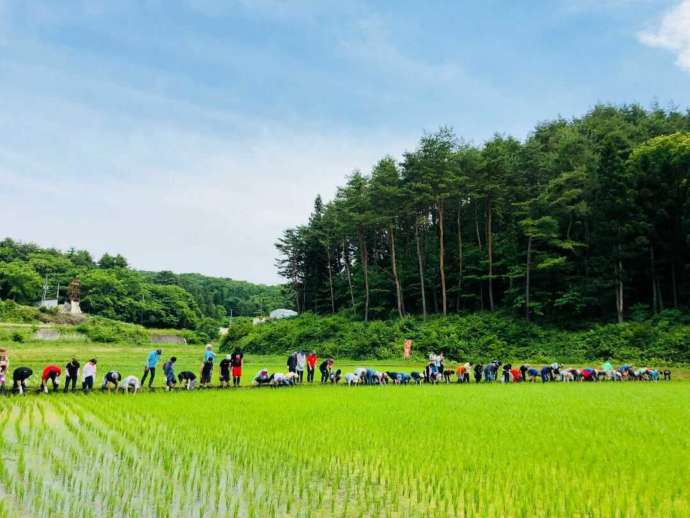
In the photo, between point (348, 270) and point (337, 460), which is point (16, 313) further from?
point (337, 460)

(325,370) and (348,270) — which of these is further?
(348,270)

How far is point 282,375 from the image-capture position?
711 inches

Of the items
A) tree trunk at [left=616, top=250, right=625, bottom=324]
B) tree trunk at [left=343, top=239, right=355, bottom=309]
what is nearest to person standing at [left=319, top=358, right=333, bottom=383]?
tree trunk at [left=616, top=250, right=625, bottom=324]

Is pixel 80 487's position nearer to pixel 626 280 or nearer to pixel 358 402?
pixel 358 402

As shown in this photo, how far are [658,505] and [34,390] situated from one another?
594 inches

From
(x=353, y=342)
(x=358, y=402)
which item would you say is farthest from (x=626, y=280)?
(x=358, y=402)

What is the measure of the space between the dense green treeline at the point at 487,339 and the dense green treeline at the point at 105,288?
139 feet

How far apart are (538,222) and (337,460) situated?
27117mm

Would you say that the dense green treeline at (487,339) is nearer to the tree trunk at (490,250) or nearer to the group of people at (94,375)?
the tree trunk at (490,250)

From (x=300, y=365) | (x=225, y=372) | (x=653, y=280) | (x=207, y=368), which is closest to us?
(x=207, y=368)

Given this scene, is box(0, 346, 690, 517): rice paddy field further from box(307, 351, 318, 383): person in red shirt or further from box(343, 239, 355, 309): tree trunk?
box(343, 239, 355, 309): tree trunk

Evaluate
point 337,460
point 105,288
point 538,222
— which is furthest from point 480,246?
point 105,288

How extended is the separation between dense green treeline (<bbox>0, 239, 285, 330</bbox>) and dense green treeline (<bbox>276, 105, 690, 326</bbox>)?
4479cm

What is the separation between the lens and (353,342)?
35281 mm
